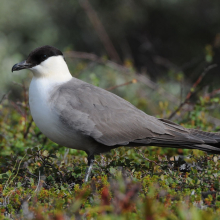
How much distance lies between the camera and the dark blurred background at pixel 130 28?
9516 mm

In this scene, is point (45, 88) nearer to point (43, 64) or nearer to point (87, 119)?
point (43, 64)

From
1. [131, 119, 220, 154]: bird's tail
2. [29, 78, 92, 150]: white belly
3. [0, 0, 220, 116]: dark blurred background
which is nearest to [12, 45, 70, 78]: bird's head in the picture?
[29, 78, 92, 150]: white belly

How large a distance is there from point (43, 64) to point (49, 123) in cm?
77

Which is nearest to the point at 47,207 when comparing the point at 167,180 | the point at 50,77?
the point at 167,180

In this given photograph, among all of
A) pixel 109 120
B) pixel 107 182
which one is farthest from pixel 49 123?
pixel 107 182

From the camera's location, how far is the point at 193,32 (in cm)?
1027

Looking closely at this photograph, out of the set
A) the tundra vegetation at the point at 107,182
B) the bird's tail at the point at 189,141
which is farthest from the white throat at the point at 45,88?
the bird's tail at the point at 189,141

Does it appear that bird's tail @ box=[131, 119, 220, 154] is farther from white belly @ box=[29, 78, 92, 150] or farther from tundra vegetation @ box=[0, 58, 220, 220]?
white belly @ box=[29, 78, 92, 150]

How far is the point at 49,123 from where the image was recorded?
355 centimetres

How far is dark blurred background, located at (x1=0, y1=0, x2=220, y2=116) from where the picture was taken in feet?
31.2

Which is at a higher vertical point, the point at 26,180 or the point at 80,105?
the point at 80,105

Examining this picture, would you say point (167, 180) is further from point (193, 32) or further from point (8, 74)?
point (193, 32)

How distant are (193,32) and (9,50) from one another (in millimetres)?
5068

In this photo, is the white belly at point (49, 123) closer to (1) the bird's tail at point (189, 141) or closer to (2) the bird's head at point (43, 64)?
(2) the bird's head at point (43, 64)
